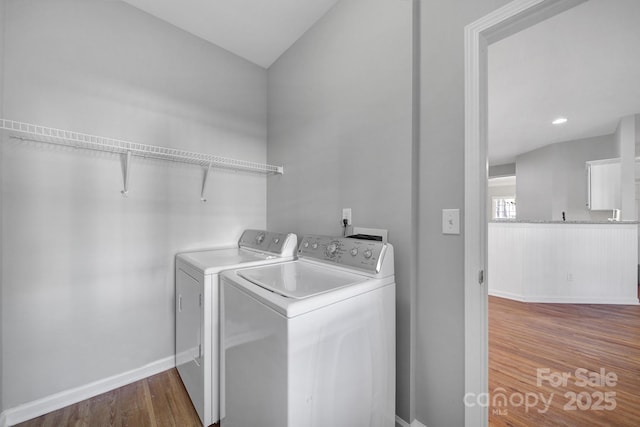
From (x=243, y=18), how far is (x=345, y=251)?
1.86m

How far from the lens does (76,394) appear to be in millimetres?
1464

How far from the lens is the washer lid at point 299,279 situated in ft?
3.15

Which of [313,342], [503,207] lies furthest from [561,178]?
[313,342]

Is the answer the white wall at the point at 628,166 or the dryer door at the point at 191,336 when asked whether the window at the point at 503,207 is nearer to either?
the white wall at the point at 628,166

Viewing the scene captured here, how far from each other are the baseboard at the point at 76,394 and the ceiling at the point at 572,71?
3.68 m

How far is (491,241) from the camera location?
3.63 m

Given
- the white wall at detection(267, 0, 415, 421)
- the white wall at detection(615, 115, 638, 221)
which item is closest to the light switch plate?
the white wall at detection(267, 0, 415, 421)

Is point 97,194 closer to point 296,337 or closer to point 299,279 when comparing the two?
point 299,279

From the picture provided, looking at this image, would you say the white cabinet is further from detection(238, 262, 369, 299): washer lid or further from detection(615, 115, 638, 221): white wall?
detection(238, 262, 369, 299): washer lid

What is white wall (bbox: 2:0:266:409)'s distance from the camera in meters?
1.34

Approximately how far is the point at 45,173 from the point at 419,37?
2204 mm

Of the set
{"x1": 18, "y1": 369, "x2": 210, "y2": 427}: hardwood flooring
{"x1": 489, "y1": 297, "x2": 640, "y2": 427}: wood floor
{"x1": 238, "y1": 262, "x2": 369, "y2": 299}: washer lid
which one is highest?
{"x1": 238, "y1": 262, "x2": 369, "y2": 299}: washer lid

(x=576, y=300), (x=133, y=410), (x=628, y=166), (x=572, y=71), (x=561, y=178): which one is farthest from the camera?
(x=561, y=178)

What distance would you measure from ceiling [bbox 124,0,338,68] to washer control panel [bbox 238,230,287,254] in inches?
62.4
